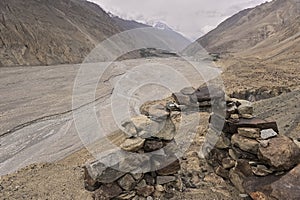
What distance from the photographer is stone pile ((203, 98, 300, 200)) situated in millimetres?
6891

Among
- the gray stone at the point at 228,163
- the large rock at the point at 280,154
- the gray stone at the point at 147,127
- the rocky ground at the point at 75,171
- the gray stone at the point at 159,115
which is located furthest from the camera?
the gray stone at the point at 228,163

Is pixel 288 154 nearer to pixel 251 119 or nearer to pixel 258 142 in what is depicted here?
pixel 258 142

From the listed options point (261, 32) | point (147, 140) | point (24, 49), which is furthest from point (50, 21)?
point (261, 32)

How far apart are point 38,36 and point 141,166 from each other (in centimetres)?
5218

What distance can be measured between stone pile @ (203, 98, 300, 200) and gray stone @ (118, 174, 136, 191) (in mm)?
2601

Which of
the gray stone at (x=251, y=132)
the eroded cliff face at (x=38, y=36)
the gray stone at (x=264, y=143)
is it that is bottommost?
the eroded cliff face at (x=38, y=36)

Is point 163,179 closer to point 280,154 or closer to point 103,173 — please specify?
point 103,173

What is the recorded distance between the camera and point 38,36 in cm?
5472

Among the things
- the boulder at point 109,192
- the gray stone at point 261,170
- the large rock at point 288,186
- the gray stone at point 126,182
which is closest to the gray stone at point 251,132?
the gray stone at point 261,170

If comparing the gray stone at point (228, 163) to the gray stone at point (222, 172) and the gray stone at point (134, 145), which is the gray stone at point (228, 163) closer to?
the gray stone at point (222, 172)

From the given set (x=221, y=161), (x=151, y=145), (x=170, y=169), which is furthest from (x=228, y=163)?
(x=151, y=145)

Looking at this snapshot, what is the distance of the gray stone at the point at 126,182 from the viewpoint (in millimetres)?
7441

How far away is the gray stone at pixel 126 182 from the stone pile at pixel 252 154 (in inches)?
102

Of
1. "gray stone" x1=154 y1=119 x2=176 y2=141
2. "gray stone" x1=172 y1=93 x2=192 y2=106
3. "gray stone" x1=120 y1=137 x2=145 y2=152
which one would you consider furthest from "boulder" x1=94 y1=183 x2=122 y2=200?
"gray stone" x1=172 y1=93 x2=192 y2=106
